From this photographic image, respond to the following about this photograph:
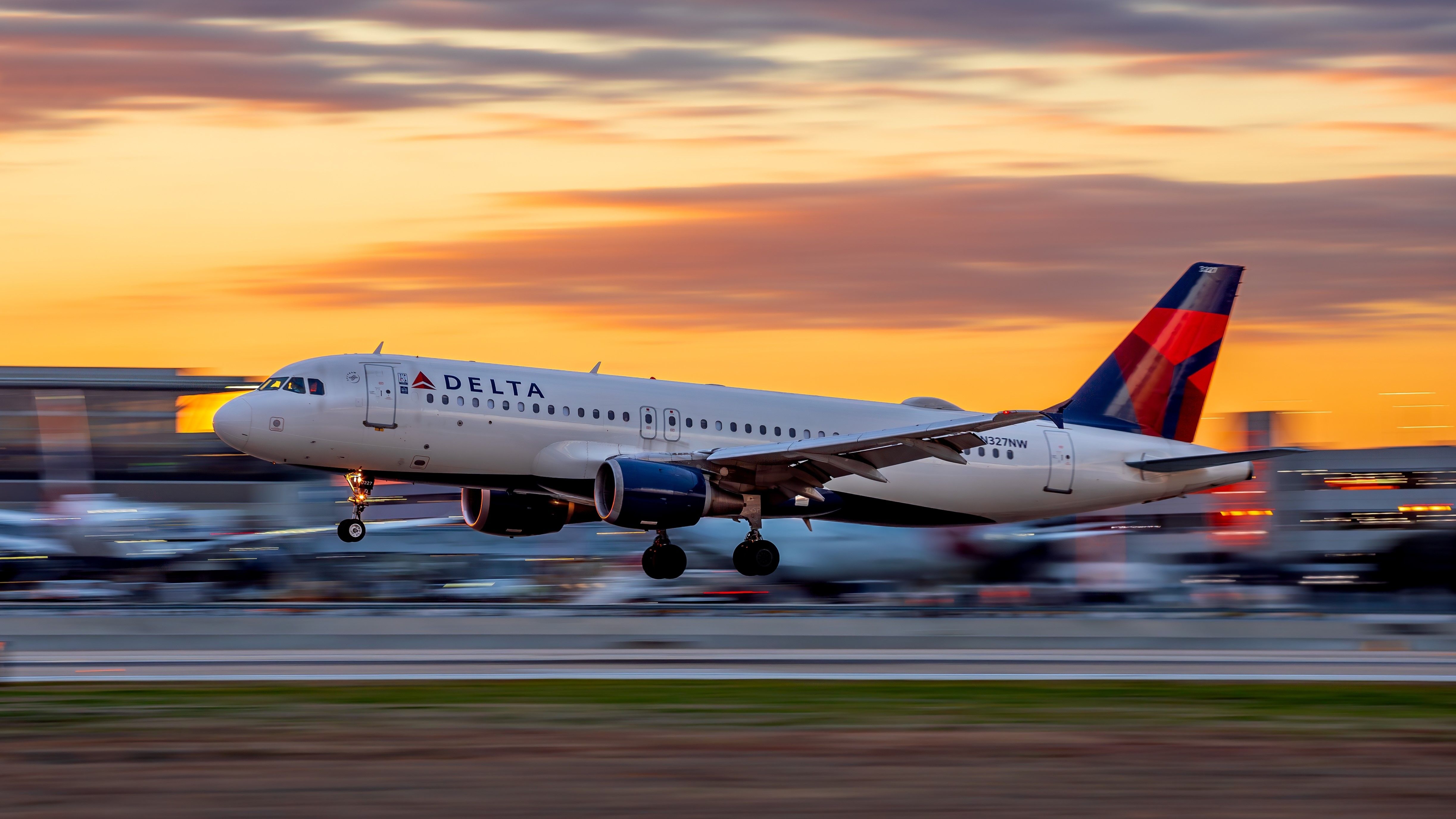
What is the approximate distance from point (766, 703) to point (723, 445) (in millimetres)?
14730

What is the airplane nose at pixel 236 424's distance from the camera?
3216cm

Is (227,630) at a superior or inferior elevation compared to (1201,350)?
inferior

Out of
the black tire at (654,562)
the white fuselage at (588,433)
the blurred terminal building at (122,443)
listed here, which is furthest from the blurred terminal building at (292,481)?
the black tire at (654,562)

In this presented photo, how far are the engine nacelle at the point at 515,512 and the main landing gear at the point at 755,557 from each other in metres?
3.54

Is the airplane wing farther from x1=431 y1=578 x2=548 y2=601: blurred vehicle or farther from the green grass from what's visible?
the green grass

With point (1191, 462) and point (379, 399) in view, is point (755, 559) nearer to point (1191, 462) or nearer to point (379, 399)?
point (379, 399)

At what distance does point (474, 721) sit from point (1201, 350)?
28.4 metres

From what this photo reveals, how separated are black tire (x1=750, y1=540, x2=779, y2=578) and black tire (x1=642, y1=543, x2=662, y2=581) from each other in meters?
2.21

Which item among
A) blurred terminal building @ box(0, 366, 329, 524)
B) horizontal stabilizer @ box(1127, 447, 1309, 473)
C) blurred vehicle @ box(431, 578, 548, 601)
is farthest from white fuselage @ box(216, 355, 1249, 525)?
blurred terminal building @ box(0, 366, 329, 524)

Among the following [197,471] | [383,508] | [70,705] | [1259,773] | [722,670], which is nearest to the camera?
[1259,773]

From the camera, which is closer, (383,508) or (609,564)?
(609,564)

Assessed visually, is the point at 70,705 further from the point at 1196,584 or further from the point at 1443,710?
the point at 1196,584

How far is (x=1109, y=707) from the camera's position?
21953 millimetres

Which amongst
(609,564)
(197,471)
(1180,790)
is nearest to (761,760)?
(1180,790)
